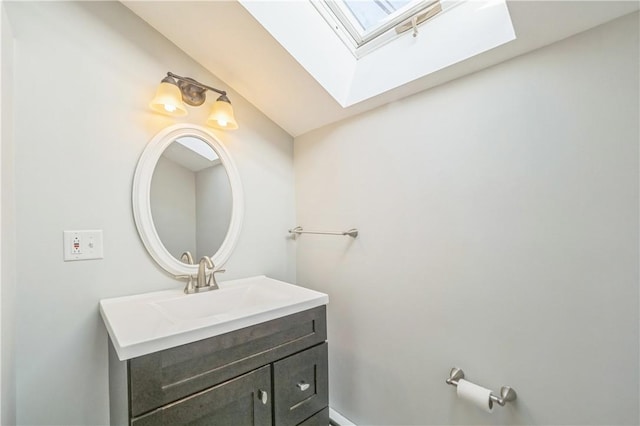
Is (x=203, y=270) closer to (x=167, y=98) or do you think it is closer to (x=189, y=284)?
(x=189, y=284)

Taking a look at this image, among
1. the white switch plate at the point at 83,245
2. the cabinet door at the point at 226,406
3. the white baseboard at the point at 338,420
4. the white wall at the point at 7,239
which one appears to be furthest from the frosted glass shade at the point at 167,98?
the white baseboard at the point at 338,420

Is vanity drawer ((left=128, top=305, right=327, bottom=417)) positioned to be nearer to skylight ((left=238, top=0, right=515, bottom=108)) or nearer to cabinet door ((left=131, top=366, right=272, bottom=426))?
cabinet door ((left=131, top=366, right=272, bottom=426))

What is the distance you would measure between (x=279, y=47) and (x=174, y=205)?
0.93 metres

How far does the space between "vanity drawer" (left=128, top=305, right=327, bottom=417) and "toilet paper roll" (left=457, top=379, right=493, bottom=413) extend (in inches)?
23.5

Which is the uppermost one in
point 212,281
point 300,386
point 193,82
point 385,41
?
point 385,41

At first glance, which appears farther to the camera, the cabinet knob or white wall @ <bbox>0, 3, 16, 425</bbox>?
the cabinet knob

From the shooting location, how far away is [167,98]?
1272 millimetres

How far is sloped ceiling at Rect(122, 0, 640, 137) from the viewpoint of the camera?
85 cm

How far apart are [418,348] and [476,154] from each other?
89cm

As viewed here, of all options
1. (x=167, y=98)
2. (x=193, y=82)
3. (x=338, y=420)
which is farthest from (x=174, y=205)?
(x=338, y=420)

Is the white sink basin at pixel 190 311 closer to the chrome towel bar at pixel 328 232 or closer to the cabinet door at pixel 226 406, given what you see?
the cabinet door at pixel 226 406

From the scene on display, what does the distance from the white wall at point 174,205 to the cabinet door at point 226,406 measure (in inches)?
28.3

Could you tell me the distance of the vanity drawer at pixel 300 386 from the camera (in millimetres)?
1093

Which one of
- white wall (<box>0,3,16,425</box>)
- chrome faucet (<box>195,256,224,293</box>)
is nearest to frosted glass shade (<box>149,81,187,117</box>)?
white wall (<box>0,3,16,425</box>)
